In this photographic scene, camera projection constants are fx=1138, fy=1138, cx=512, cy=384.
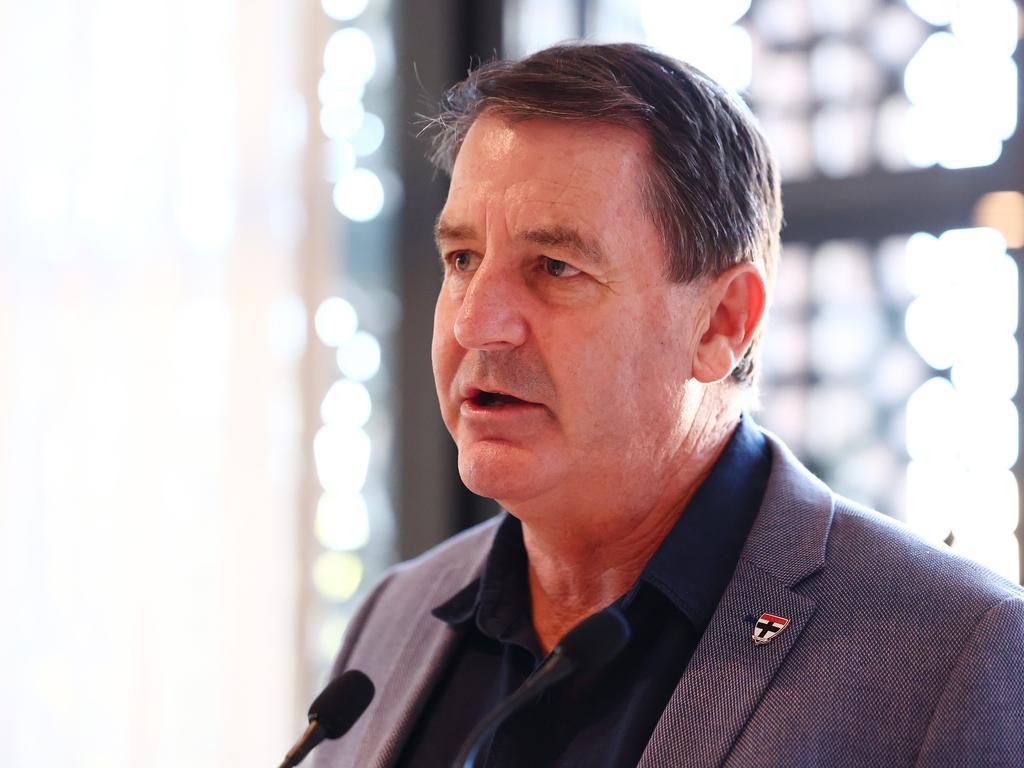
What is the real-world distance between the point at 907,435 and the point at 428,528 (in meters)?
1.35

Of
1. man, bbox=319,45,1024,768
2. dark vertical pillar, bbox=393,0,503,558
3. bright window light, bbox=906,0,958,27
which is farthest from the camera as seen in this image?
dark vertical pillar, bbox=393,0,503,558

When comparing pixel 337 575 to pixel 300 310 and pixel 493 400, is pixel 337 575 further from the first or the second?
pixel 493 400

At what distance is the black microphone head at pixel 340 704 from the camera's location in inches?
63.8

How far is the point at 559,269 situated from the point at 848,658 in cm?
68

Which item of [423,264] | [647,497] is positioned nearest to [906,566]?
[647,497]

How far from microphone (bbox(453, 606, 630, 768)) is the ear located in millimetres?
533

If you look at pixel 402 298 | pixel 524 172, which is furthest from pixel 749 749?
pixel 402 298

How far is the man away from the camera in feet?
4.87

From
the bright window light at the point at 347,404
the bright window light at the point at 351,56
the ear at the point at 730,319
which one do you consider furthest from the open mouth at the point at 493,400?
the bright window light at the point at 351,56

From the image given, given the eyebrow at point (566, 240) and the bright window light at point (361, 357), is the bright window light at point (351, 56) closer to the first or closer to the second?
the bright window light at point (361, 357)

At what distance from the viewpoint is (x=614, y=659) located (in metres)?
1.69

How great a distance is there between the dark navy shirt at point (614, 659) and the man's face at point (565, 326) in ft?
0.46

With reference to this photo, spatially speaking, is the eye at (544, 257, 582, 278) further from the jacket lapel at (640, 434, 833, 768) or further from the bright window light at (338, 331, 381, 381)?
the bright window light at (338, 331, 381, 381)

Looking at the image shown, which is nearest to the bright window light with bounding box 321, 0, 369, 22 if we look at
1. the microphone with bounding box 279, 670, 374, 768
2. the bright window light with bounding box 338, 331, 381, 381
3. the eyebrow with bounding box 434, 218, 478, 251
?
the bright window light with bounding box 338, 331, 381, 381
